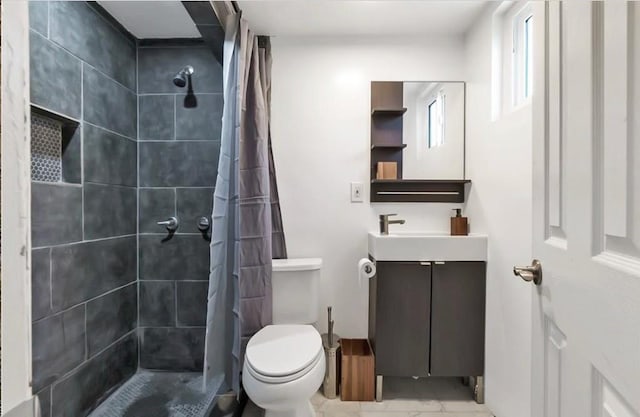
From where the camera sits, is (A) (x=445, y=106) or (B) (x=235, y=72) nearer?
(B) (x=235, y=72)

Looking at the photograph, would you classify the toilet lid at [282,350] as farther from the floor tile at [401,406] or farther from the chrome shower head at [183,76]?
the chrome shower head at [183,76]

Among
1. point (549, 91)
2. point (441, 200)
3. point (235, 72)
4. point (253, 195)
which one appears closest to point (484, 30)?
point (441, 200)

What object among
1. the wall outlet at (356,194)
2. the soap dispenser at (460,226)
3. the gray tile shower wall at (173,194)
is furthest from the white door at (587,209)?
the gray tile shower wall at (173,194)

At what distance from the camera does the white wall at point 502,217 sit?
1346 mm

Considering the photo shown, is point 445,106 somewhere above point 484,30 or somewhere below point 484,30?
below

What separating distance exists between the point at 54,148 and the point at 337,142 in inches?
59.7

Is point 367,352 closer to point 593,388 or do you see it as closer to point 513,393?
point 513,393

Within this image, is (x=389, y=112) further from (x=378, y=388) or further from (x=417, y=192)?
(x=378, y=388)

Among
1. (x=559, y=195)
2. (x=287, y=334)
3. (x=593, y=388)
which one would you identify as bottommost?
(x=287, y=334)

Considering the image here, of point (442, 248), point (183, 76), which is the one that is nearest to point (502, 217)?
point (442, 248)

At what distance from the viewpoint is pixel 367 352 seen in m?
1.82

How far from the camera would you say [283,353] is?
1320mm

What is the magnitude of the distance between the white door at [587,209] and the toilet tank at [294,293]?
117 cm

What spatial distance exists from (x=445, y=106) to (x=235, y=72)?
4.45ft
